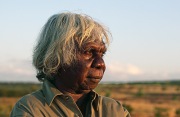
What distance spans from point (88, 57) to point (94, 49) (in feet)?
0.22

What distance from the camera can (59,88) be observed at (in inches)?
131

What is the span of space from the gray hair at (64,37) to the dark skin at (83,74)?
0.04 metres

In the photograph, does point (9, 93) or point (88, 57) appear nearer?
point (88, 57)

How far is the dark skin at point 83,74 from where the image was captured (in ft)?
10.5

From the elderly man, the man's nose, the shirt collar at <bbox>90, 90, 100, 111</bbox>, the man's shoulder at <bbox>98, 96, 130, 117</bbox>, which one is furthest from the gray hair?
the man's shoulder at <bbox>98, 96, 130, 117</bbox>

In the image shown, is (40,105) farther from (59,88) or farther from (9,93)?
(9,93)

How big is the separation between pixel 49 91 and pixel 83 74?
0.78 feet

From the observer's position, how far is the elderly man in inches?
126

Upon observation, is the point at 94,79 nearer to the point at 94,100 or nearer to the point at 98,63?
the point at 98,63

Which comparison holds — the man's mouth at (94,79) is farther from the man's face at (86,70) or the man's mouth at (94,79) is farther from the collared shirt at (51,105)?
the collared shirt at (51,105)

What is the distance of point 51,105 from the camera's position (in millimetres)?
3229

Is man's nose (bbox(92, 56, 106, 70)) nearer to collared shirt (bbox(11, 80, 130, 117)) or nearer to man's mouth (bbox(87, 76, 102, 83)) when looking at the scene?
man's mouth (bbox(87, 76, 102, 83))

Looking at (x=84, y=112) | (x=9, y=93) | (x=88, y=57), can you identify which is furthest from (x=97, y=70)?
(x=9, y=93)

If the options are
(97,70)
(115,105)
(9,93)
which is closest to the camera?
(97,70)
